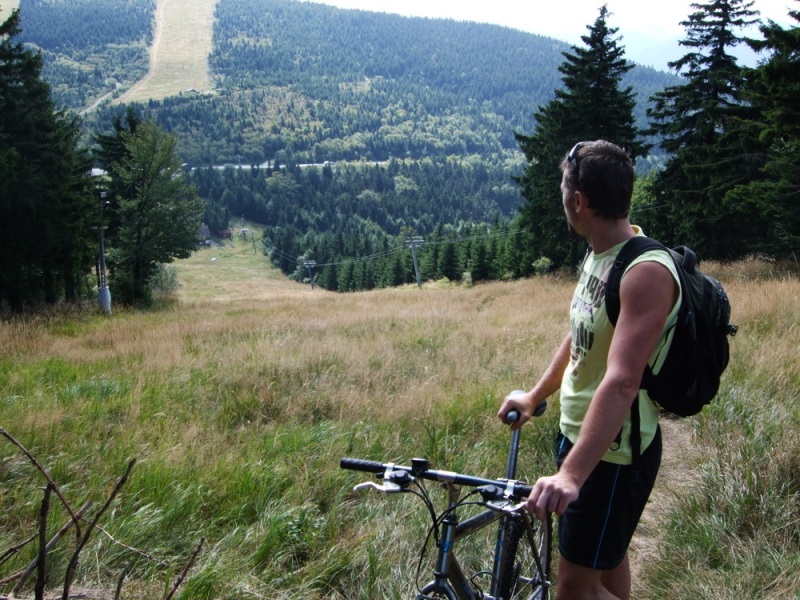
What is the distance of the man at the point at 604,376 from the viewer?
173cm

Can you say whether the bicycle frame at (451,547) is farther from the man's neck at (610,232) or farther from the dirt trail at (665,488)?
the dirt trail at (665,488)

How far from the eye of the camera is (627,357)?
1.73 m

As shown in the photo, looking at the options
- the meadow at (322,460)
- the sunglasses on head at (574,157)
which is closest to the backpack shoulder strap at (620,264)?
the sunglasses on head at (574,157)

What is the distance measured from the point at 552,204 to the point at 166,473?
26.5m

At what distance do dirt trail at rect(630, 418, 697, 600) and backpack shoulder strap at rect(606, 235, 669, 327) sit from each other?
189 centimetres

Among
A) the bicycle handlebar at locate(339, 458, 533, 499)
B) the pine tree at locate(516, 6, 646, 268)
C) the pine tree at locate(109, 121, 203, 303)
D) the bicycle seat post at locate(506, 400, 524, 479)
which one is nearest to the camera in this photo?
the bicycle handlebar at locate(339, 458, 533, 499)

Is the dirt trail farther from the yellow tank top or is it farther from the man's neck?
the man's neck

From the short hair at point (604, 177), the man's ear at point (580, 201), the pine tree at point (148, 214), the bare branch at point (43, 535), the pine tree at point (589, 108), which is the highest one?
the pine tree at point (589, 108)

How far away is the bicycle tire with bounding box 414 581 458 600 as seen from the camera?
1.75m

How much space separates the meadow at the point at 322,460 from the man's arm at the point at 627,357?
122cm

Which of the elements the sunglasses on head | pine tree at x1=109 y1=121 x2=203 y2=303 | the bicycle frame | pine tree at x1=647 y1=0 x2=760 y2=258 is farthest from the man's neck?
pine tree at x1=109 y1=121 x2=203 y2=303

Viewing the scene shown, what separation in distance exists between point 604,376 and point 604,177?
2.10 ft

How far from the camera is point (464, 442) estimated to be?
461 centimetres

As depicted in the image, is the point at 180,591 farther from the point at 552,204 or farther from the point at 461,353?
the point at 552,204
